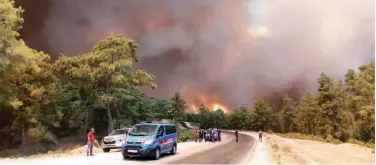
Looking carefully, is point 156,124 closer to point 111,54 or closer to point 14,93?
point 14,93

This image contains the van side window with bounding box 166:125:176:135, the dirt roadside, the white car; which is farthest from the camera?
the white car

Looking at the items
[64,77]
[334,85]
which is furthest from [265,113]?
[64,77]

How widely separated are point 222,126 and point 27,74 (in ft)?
442

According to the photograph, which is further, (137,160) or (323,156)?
(323,156)

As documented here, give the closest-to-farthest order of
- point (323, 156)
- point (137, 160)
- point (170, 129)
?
1. point (137, 160)
2. point (170, 129)
3. point (323, 156)

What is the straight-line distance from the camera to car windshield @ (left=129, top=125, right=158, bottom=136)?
23.9 meters

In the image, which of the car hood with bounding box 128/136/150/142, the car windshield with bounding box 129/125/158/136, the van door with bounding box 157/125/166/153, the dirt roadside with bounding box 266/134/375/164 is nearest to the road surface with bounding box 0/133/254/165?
the van door with bounding box 157/125/166/153

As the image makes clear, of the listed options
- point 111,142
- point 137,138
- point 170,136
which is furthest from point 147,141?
point 111,142

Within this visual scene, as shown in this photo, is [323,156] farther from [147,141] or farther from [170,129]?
[147,141]

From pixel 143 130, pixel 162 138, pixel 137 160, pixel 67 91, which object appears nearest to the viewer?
pixel 137 160

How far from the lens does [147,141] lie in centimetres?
2314

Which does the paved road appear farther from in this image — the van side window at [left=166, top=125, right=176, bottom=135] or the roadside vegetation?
the roadside vegetation

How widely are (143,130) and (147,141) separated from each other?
1323 mm

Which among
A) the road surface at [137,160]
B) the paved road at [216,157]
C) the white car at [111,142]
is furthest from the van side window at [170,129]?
the white car at [111,142]
